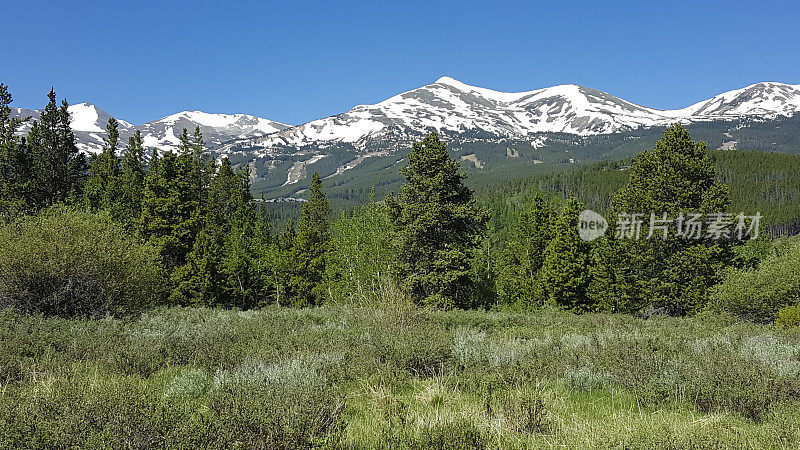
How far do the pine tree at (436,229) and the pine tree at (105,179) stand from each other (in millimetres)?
24592

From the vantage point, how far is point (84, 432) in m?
3.49

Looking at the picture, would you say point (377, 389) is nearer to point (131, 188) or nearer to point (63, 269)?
point (63, 269)

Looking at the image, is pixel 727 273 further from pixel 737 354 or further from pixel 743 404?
pixel 743 404

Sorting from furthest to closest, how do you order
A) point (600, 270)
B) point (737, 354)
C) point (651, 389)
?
1. point (600, 270)
2. point (737, 354)
3. point (651, 389)

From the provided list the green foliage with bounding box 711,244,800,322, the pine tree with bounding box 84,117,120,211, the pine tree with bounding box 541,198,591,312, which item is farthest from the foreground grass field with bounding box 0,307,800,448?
the pine tree with bounding box 84,117,120,211

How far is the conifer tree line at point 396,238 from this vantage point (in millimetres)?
24438

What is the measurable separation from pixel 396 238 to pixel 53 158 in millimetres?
33143

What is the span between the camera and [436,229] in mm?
25688

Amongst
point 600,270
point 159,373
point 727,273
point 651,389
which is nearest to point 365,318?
point 159,373

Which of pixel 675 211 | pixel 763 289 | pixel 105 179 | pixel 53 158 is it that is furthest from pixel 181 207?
pixel 763 289

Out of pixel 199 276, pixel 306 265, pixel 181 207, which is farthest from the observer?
pixel 306 265

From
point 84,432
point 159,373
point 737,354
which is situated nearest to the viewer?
point 84,432

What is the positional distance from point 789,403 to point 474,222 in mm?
20495

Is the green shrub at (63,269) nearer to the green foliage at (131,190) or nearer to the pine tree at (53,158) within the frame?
the green foliage at (131,190)
